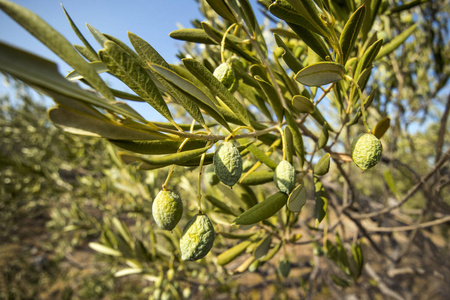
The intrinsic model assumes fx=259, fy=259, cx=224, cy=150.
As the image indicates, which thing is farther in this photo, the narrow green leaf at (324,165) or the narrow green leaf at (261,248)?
the narrow green leaf at (261,248)

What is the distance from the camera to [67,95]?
1.32 feet

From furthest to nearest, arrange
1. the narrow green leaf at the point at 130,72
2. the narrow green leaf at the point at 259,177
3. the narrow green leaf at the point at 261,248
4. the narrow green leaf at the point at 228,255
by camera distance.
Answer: the narrow green leaf at the point at 228,255 → the narrow green leaf at the point at 261,248 → the narrow green leaf at the point at 259,177 → the narrow green leaf at the point at 130,72

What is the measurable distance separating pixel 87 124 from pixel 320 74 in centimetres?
→ 54

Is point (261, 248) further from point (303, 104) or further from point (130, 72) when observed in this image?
point (130, 72)

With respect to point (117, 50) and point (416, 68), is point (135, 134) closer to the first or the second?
point (117, 50)

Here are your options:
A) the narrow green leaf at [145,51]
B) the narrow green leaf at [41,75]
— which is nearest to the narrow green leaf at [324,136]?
the narrow green leaf at [145,51]

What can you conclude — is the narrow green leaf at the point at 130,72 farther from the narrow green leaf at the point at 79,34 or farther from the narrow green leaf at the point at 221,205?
the narrow green leaf at the point at 221,205

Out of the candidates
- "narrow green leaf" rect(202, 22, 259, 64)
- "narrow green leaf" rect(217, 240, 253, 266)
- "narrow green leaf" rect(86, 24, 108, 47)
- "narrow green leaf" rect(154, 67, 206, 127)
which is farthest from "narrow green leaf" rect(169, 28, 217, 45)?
"narrow green leaf" rect(217, 240, 253, 266)

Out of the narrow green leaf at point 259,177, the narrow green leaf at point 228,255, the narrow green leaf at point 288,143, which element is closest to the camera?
the narrow green leaf at point 288,143

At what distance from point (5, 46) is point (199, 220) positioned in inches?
19.5

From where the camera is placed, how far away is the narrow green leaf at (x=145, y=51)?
53 centimetres

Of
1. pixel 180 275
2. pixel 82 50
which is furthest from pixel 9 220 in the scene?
pixel 82 50

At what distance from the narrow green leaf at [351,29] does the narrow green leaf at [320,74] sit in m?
0.09

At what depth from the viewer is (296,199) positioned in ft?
2.11
